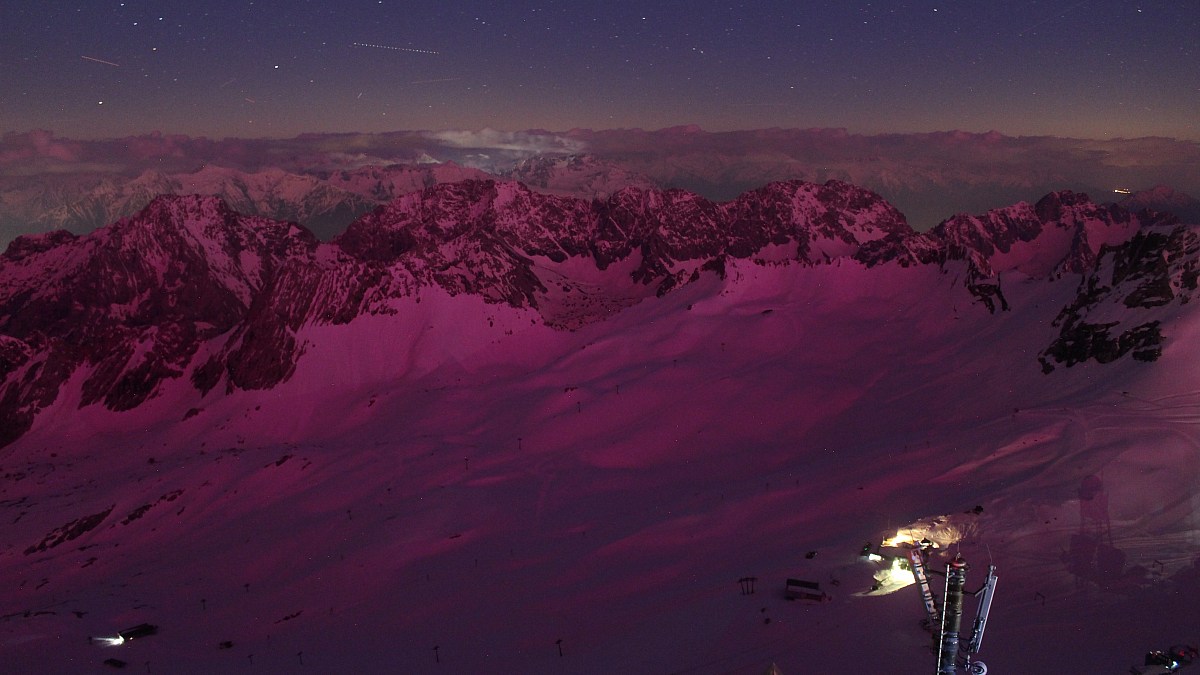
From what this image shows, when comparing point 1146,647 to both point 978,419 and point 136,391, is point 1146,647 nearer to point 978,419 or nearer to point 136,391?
point 978,419

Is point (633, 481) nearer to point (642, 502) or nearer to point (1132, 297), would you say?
point (642, 502)

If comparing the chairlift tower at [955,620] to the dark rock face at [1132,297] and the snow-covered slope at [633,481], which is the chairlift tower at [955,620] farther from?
the dark rock face at [1132,297]

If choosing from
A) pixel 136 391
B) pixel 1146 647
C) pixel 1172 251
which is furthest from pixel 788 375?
pixel 136 391

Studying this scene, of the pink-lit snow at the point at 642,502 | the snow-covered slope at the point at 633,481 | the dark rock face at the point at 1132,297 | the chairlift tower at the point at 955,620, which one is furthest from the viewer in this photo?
the dark rock face at the point at 1132,297

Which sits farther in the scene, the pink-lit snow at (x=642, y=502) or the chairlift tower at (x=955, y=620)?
the pink-lit snow at (x=642, y=502)

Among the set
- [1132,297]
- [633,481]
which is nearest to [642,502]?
[633,481]

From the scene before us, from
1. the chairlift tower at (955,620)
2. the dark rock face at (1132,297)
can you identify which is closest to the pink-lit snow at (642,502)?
the dark rock face at (1132,297)

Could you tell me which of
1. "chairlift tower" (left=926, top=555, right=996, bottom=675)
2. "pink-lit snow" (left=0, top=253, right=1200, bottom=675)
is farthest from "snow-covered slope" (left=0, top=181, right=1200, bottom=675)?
"chairlift tower" (left=926, top=555, right=996, bottom=675)

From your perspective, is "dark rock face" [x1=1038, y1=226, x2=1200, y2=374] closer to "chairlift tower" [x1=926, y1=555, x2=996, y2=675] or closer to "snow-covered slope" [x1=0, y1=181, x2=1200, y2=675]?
"snow-covered slope" [x1=0, y1=181, x2=1200, y2=675]
